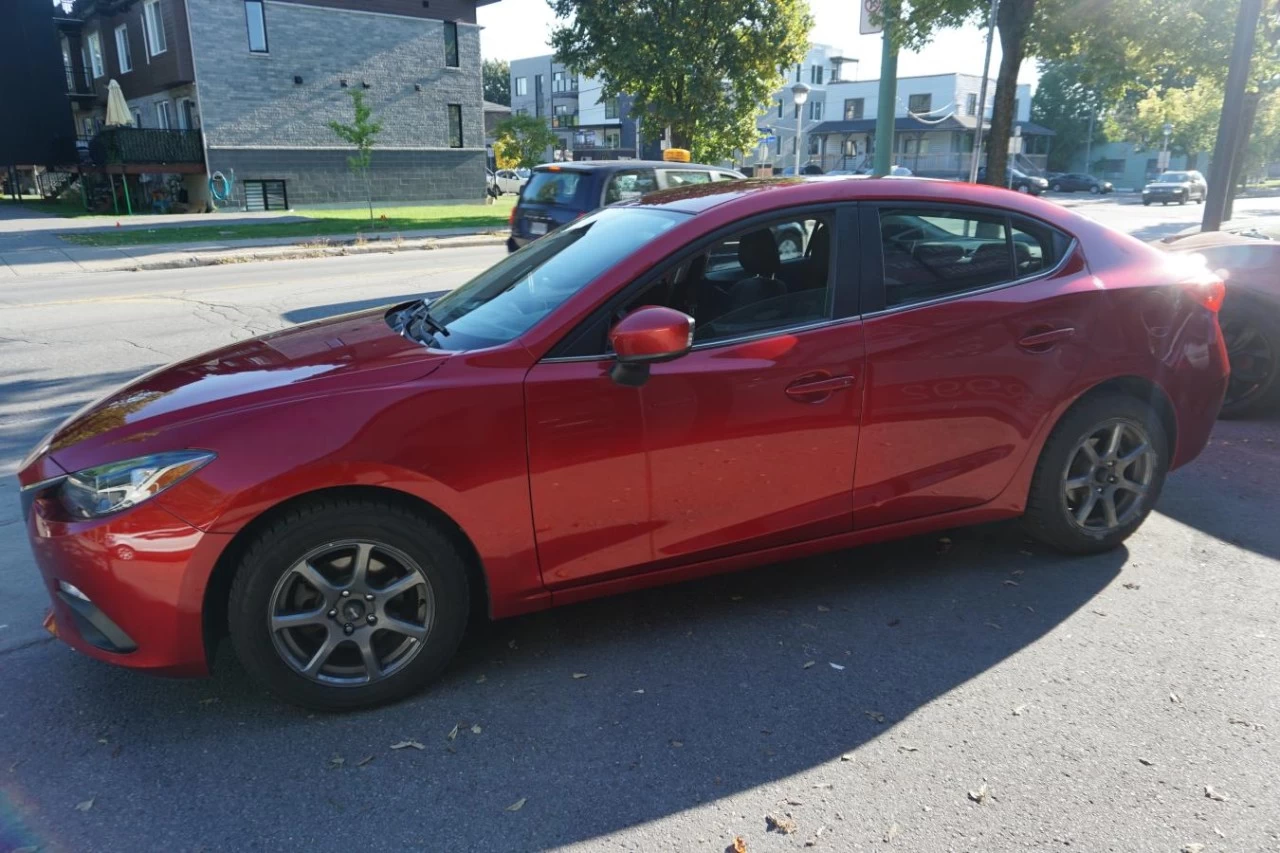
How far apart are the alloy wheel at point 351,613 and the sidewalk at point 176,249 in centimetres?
1418

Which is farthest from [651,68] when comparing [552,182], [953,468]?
[953,468]

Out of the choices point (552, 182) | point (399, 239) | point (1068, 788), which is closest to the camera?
point (1068, 788)

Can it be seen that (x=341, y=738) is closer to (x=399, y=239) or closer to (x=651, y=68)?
(x=399, y=239)

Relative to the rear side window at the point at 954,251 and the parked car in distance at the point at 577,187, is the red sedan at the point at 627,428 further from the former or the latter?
the parked car in distance at the point at 577,187

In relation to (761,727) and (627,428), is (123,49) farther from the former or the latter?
(761,727)

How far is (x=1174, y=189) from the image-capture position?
145ft

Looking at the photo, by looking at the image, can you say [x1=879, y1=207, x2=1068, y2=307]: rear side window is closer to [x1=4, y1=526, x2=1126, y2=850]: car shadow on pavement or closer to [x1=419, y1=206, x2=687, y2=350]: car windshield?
[x1=419, y1=206, x2=687, y2=350]: car windshield

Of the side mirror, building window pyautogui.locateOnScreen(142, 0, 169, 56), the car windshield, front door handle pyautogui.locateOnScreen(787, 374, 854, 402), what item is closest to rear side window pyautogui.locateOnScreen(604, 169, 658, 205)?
the car windshield

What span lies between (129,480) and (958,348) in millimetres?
3042

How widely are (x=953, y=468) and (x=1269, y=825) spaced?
164 centimetres

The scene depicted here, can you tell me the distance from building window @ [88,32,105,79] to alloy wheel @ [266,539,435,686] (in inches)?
1739

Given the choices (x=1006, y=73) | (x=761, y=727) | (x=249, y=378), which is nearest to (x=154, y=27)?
(x=1006, y=73)

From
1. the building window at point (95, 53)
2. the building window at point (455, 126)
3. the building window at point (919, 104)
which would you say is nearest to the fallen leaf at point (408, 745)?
the building window at point (455, 126)

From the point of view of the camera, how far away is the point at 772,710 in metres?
3.06
